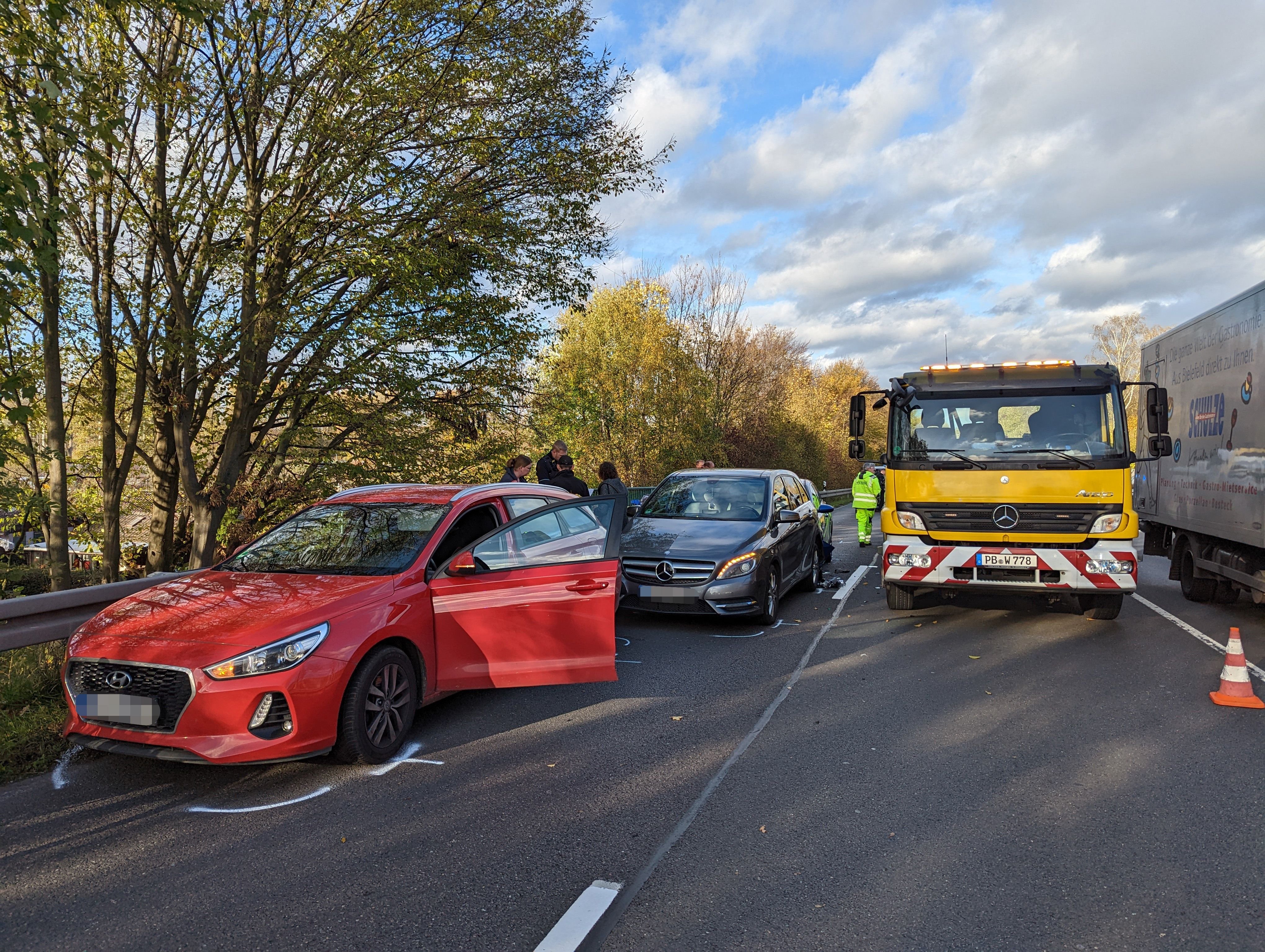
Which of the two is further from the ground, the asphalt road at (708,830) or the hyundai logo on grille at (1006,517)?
the hyundai logo on grille at (1006,517)

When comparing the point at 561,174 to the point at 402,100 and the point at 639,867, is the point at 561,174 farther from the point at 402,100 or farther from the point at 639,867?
the point at 639,867

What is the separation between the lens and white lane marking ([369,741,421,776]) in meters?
4.58

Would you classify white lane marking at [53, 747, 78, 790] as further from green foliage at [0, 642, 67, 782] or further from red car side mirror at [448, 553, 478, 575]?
red car side mirror at [448, 553, 478, 575]

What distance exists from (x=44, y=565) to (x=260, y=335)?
19.9 feet

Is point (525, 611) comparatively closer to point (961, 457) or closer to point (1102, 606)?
point (961, 457)

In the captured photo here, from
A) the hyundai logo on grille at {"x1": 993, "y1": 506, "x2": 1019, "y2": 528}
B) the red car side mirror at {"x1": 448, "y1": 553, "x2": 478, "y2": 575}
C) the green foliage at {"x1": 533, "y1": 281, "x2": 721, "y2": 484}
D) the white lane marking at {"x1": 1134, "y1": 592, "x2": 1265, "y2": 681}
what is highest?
the green foliage at {"x1": 533, "y1": 281, "x2": 721, "y2": 484}

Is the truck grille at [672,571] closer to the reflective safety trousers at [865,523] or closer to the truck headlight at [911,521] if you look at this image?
the truck headlight at [911,521]

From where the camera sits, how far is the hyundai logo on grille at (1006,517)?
8078 millimetres

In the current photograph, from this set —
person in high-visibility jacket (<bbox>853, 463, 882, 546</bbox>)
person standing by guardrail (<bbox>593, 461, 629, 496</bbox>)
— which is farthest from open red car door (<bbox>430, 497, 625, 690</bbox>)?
person in high-visibility jacket (<bbox>853, 463, 882, 546</bbox>)

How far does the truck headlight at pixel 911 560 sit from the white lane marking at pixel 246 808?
6188 millimetres

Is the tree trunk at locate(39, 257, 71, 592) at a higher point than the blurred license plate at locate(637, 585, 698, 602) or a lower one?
higher

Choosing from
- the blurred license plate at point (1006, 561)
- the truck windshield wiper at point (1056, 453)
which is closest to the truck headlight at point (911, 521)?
the blurred license plate at point (1006, 561)

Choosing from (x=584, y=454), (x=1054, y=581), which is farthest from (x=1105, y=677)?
(x=584, y=454)

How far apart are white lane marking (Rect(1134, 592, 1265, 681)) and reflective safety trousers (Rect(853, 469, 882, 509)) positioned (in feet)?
19.9
